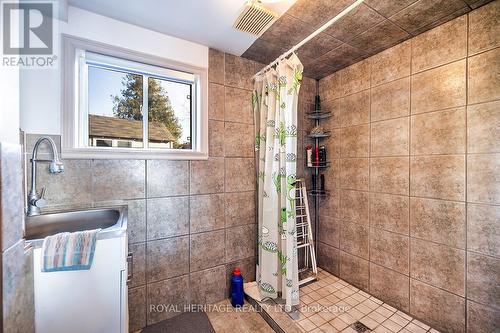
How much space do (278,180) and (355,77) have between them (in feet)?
4.61

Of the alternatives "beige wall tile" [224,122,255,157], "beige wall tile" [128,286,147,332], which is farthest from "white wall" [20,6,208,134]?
"beige wall tile" [128,286,147,332]

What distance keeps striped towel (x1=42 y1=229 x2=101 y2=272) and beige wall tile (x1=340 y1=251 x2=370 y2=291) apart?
2240 millimetres

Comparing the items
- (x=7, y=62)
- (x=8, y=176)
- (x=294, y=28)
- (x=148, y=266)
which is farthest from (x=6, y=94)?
(x=294, y=28)

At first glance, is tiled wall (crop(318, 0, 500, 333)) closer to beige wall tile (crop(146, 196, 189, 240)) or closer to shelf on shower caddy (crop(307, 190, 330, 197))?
shelf on shower caddy (crop(307, 190, 330, 197))

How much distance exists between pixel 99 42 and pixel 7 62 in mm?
961

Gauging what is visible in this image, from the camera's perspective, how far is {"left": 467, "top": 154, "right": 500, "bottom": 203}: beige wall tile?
1332 mm

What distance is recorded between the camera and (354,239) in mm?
2137

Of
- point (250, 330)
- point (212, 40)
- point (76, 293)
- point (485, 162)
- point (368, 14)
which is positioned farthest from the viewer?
point (212, 40)

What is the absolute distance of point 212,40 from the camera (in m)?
1.80

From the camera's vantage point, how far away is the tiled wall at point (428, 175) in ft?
4.49

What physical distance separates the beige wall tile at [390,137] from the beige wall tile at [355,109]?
15 cm

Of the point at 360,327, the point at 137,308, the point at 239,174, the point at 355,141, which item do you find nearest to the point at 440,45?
the point at 355,141

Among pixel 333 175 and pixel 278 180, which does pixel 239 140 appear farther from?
pixel 333 175

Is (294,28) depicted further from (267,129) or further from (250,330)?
(250,330)
